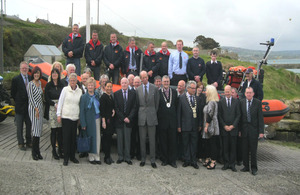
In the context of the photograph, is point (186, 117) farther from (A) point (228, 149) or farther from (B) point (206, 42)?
(B) point (206, 42)

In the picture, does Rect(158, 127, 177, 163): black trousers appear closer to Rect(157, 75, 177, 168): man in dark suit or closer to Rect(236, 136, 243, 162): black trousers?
Rect(157, 75, 177, 168): man in dark suit

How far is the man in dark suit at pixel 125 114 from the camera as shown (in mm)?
5766

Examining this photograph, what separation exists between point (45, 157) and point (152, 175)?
85.8 inches

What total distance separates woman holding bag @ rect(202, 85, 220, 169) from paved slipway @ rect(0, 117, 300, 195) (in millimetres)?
229

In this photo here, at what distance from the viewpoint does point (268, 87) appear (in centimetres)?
1825

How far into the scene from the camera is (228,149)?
6.13m

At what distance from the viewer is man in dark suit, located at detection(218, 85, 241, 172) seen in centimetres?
600

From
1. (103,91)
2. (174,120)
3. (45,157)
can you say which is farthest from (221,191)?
(45,157)

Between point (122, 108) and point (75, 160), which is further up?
point (122, 108)

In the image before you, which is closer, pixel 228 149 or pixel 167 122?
pixel 167 122

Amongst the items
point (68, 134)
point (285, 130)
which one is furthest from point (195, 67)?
point (285, 130)

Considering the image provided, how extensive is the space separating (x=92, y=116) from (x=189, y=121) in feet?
6.50

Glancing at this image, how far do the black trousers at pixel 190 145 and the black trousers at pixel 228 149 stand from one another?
2.03 feet

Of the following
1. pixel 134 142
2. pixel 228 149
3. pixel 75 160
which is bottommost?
pixel 75 160
